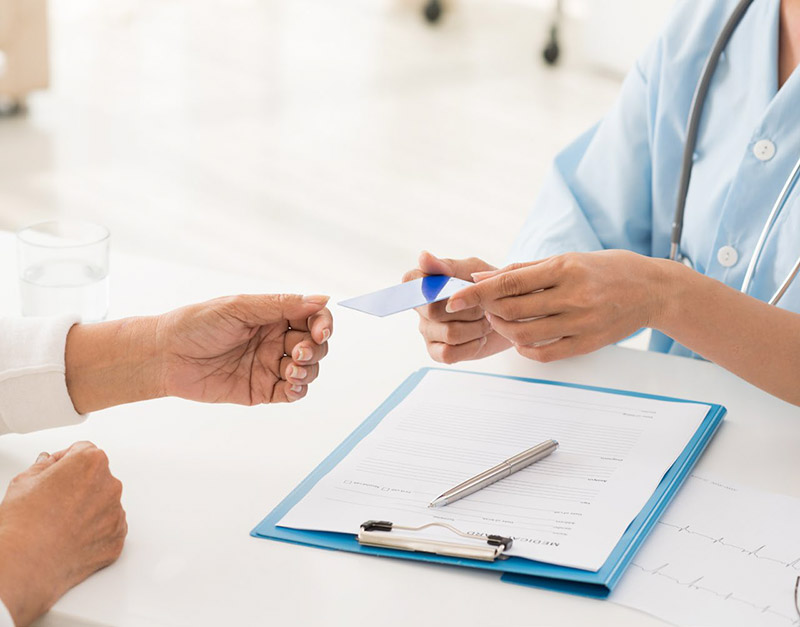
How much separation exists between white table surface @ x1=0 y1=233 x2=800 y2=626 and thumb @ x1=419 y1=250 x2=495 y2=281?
12cm

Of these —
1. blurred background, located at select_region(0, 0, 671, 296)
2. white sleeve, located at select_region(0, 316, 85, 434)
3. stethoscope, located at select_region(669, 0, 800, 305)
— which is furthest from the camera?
blurred background, located at select_region(0, 0, 671, 296)

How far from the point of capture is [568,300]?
1112mm

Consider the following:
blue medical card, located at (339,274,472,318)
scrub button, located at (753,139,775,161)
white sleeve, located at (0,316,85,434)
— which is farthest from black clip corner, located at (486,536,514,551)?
scrub button, located at (753,139,775,161)

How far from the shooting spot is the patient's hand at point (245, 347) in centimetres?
112

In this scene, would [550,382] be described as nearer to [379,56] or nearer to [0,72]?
[0,72]

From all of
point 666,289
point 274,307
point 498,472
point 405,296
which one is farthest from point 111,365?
point 666,289

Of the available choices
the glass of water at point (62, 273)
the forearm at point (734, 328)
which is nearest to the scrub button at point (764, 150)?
the forearm at point (734, 328)

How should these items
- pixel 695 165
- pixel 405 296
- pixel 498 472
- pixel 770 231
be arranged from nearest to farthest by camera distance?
pixel 498 472, pixel 405 296, pixel 770 231, pixel 695 165

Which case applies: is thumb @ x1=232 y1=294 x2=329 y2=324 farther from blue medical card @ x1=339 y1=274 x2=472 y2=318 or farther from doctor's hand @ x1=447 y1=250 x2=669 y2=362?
doctor's hand @ x1=447 y1=250 x2=669 y2=362

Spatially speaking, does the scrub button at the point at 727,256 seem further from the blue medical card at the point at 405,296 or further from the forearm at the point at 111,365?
the forearm at the point at 111,365

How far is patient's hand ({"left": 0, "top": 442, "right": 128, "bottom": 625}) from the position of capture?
875 millimetres

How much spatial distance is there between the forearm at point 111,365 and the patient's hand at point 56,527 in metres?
0.13

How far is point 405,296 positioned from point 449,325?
124 millimetres

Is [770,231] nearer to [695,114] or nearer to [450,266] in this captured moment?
[695,114]
